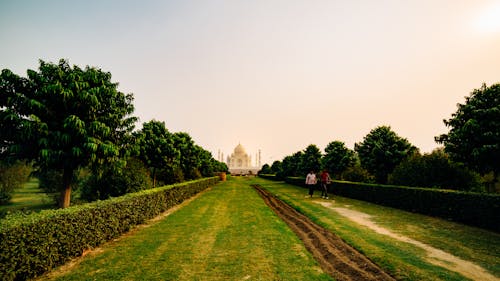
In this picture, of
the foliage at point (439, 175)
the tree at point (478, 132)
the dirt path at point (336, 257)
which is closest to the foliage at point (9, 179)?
the dirt path at point (336, 257)

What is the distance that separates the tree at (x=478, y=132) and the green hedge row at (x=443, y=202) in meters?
3.66

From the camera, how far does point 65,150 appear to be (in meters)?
11.1

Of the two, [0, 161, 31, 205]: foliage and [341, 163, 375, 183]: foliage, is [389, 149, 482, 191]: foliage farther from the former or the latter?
[0, 161, 31, 205]: foliage

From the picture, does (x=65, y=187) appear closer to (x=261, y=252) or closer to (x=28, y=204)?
(x=261, y=252)

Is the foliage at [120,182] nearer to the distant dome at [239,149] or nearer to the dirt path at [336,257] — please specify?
the dirt path at [336,257]

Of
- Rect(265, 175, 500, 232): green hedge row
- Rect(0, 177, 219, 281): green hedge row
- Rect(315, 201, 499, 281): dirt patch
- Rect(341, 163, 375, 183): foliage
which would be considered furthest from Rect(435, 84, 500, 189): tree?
Rect(0, 177, 219, 281): green hedge row

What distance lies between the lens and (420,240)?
798cm

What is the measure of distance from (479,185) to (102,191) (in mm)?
25238

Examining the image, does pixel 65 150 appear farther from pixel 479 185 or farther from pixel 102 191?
pixel 479 185

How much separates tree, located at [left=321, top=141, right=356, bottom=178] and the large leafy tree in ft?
95.4

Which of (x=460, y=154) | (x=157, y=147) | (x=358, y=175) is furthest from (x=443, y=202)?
(x=157, y=147)

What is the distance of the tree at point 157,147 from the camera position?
68.4 ft

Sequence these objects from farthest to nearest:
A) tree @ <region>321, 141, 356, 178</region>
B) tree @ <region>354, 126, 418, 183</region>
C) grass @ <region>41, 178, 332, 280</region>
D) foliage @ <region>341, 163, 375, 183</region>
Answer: tree @ <region>321, 141, 356, 178</region>
foliage @ <region>341, 163, 375, 183</region>
tree @ <region>354, 126, 418, 183</region>
grass @ <region>41, 178, 332, 280</region>

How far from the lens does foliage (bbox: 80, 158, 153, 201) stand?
55.4ft
